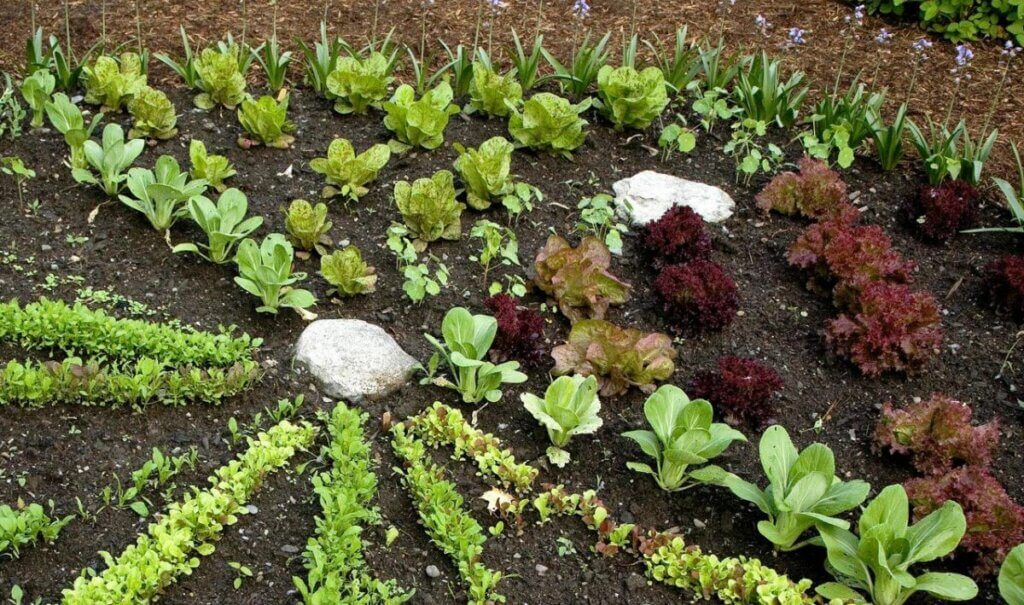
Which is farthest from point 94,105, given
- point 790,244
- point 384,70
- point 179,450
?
point 790,244

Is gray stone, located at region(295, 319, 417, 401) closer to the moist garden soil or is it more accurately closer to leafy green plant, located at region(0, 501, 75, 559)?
the moist garden soil

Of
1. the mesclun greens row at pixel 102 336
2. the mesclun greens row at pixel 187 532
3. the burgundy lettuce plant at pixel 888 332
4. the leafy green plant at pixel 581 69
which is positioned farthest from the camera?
the leafy green plant at pixel 581 69

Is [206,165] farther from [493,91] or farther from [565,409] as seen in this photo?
[565,409]

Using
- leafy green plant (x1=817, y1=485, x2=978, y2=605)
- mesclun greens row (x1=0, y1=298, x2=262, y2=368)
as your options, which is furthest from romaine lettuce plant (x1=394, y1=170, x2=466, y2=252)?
leafy green plant (x1=817, y1=485, x2=978, y2=605)

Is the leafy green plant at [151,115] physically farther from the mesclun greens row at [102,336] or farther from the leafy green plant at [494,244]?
the leafy green plant at [494,244]

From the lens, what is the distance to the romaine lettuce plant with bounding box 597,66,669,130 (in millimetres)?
6754

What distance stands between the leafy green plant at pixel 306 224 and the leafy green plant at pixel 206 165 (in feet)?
Result: 1.68

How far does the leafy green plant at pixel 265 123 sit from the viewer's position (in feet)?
20.7

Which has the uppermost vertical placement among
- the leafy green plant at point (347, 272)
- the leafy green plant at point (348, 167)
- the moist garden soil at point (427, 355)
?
the leafy green plant at point (348, 167)

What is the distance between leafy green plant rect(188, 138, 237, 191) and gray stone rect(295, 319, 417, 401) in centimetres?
124

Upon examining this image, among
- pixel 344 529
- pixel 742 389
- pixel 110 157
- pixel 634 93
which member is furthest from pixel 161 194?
pixel 742 389

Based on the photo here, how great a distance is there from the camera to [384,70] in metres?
6.79

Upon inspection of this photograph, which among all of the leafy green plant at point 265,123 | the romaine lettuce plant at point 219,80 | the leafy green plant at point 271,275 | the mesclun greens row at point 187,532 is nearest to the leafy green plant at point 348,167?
the leafy green plant at point 265,123

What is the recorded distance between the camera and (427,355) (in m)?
5.31
